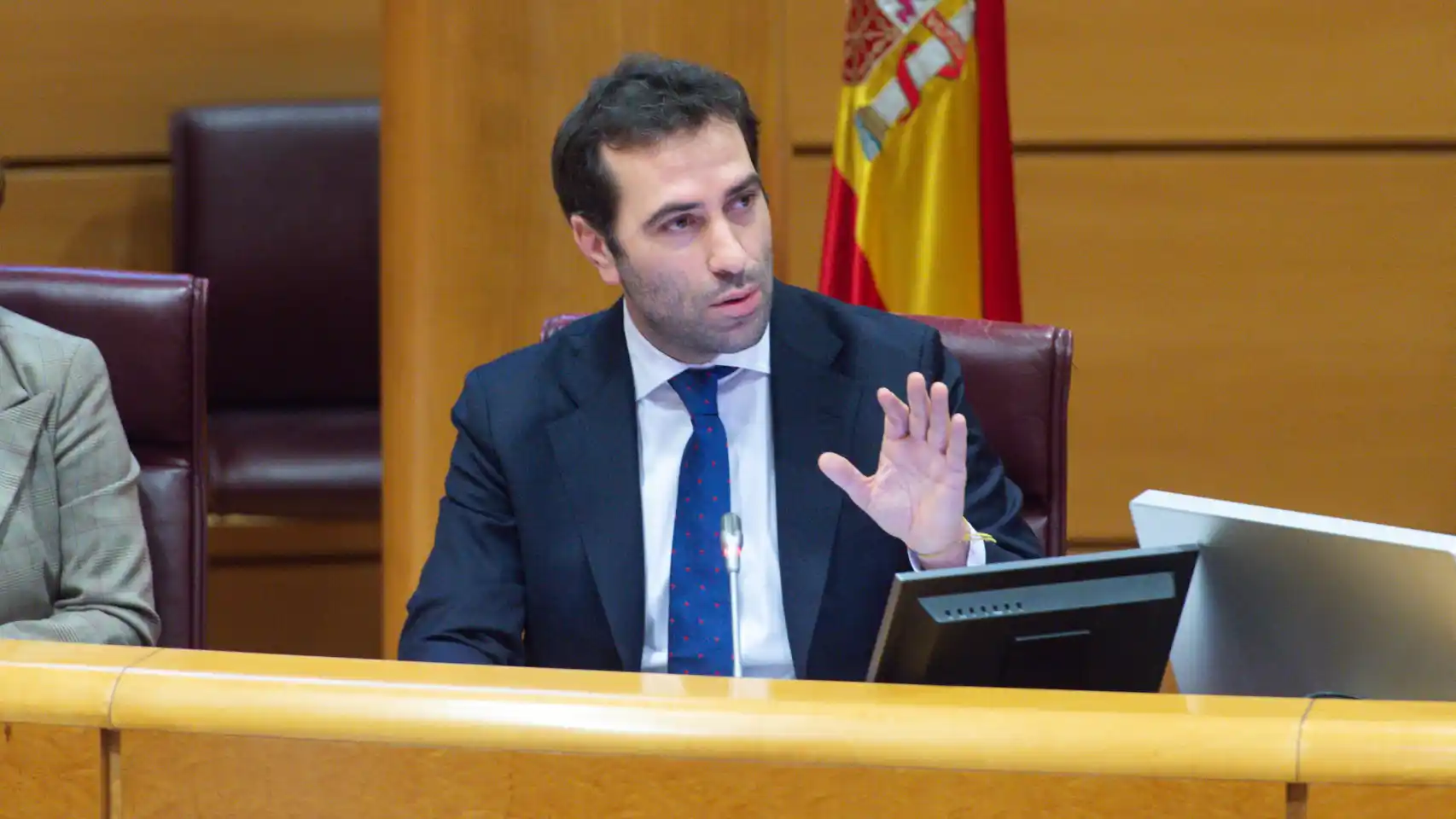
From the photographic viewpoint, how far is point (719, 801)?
84 centimetres

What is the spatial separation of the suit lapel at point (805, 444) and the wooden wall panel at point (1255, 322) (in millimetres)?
1579

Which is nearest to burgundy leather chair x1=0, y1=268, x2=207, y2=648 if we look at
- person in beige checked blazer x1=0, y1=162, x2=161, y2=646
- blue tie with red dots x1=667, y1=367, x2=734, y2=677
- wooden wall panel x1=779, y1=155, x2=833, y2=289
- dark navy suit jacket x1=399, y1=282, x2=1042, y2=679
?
person in beige checked blazer x1=0, y1=162, x2=161, y2=646

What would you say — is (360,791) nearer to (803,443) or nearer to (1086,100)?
(803,443)

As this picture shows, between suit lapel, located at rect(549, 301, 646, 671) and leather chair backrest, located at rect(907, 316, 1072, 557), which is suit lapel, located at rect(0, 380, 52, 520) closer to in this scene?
suit lapel, located at rect(549, 301, 646, 671)

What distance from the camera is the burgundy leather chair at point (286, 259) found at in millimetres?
2986

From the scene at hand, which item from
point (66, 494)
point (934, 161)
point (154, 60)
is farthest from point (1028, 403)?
point (154, 60)

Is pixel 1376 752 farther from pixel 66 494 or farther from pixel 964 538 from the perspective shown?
pixel 66 494

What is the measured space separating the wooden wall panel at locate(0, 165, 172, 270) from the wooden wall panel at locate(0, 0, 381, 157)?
58 mm

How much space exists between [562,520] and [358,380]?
5.01 feet

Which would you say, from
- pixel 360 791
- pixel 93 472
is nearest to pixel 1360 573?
pixel 360 791

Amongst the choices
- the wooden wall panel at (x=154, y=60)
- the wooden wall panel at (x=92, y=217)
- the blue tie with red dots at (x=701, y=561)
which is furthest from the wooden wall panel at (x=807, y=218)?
the blue tie with red dots at (x=701, y=561)

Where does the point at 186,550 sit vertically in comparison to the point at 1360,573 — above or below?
below

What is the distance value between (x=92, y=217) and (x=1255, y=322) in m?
2.29

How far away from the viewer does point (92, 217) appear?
10.6 feet
